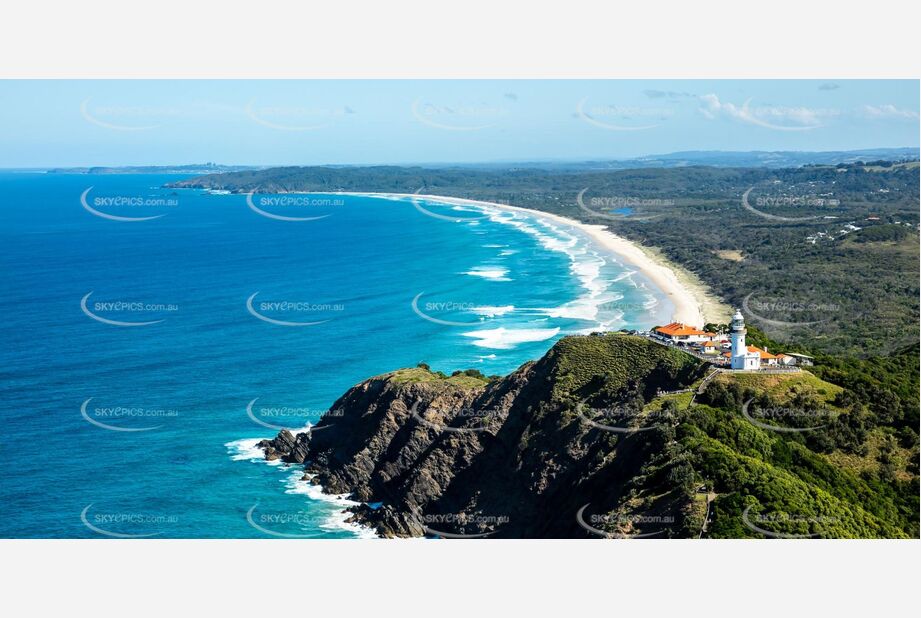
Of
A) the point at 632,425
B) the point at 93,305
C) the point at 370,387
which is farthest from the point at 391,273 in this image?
the point at 632,425

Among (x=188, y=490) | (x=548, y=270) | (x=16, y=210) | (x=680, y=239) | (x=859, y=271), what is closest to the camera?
(x=188, y=490)

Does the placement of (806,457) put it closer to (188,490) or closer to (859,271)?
(188,490)

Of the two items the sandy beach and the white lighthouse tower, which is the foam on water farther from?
the white lighthouse tower

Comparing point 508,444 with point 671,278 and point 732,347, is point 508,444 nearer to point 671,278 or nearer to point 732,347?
point 732,347

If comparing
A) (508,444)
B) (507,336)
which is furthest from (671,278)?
(508,444)

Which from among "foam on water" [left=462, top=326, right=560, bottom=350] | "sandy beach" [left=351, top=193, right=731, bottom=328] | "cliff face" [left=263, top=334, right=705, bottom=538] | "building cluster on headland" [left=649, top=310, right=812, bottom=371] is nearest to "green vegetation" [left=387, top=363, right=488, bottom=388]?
"cliff face" [left=263, top=334, right=705, bottom=538]
